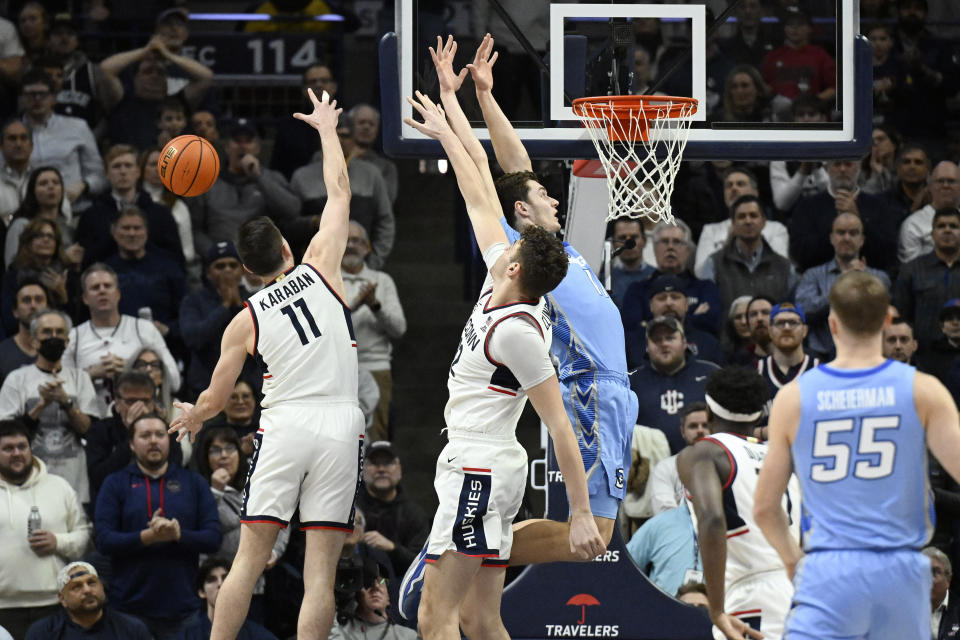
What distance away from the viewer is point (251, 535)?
721cm

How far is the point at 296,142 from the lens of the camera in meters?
13.9

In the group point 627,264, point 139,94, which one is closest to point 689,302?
point 627,264

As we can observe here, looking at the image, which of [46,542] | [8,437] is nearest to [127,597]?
[46,542]

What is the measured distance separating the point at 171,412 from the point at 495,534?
4.76m

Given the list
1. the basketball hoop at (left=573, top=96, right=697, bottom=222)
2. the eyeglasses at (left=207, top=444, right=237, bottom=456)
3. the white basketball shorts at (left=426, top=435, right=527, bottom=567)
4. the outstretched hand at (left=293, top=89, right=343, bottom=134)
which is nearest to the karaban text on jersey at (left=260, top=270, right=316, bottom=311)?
the outstretched hand at (left=293, top=89, right=343, bottom=134)

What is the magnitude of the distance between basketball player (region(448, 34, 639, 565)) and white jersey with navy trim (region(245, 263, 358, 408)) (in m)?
1.03

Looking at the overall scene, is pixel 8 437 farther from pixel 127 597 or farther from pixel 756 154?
pixel 756 154

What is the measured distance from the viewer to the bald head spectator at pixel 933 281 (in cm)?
1174

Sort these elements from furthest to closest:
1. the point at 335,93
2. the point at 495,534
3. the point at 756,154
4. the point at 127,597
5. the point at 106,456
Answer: the point at 335,93 < the point at 106,456 < the point at 127,597 < the point at 756,154 < the point at 495,534

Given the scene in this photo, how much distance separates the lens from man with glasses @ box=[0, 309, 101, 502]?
10.4 metres

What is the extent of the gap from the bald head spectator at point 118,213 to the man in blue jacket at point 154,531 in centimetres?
265

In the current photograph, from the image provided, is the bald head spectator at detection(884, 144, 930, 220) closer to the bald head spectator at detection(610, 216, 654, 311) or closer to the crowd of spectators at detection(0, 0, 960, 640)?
the crowd of spectators at detection(0, 0, 960, 640)

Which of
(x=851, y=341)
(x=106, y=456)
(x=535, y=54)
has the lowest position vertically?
(x=106, y=456)

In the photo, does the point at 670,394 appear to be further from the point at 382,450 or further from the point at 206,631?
the point at 206,631
